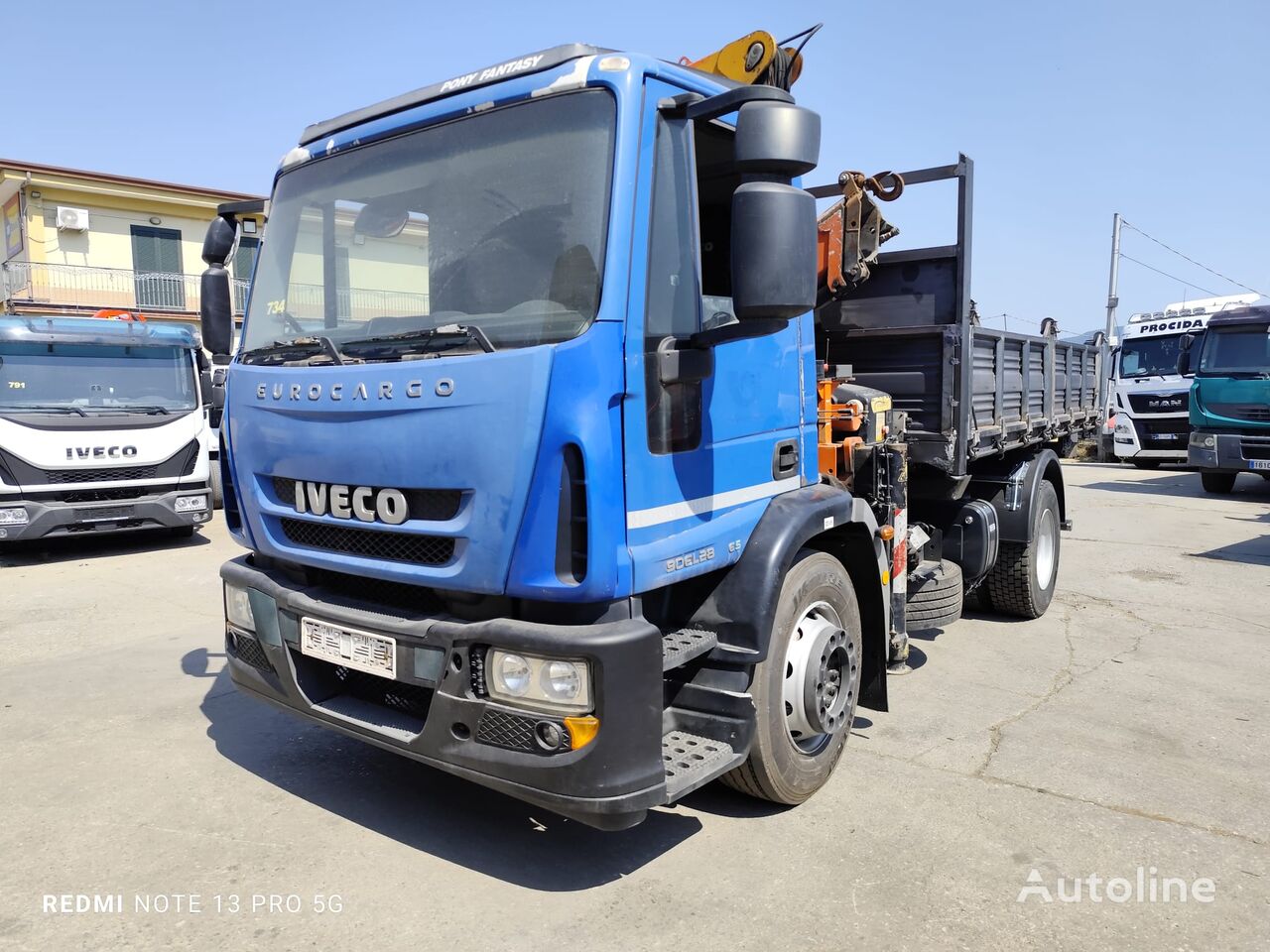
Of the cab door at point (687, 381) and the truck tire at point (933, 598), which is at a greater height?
the cab door at point (687, 381)

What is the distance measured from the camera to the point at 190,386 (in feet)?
33.1

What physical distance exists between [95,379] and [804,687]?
8739 mm

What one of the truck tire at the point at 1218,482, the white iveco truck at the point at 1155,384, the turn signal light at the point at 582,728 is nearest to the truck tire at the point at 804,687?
the turn signal light at the point at 582,728

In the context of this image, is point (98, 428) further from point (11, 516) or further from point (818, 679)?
point (818, 679)

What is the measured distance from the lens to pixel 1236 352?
45.8 ft

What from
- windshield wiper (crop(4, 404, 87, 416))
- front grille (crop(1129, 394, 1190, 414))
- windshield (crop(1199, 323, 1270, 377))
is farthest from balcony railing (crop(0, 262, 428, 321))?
windshield (crop(1199, 323, 1270, 377))

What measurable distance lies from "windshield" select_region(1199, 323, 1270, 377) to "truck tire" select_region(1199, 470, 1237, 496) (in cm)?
197

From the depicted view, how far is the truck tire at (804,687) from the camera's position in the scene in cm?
341

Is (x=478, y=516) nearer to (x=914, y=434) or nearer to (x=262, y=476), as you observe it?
(x=262, y=476)

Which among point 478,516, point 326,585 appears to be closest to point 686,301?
point 478,516

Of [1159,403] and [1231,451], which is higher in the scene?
[1159,403]

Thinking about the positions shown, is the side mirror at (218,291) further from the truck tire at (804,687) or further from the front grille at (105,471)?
the front grille at (105,471)

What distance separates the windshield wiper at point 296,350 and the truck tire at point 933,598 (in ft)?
11.7

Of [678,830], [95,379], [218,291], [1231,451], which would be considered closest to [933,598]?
[678,830]
